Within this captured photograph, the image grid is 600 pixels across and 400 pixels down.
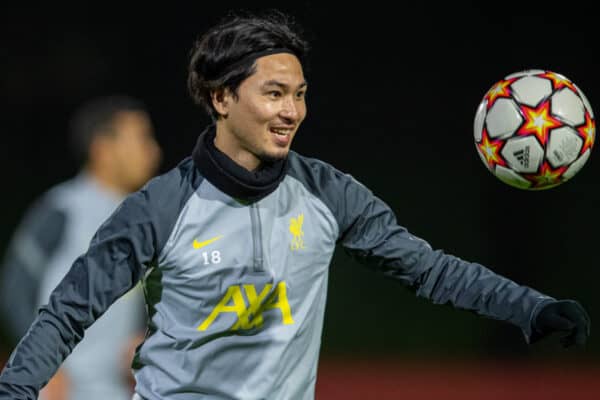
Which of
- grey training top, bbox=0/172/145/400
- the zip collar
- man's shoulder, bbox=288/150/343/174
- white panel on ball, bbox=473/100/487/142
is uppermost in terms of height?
white panel on ball, bbox=473/100/487/142

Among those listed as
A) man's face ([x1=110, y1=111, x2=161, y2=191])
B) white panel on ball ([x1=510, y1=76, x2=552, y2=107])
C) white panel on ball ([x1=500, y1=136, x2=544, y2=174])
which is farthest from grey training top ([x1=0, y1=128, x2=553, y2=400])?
man's face ([x1=110, y1=111, x2=161, y2=191])

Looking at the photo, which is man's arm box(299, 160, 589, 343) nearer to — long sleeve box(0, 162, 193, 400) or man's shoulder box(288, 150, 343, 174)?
man's shoulder box(288, 150, 343, 174)

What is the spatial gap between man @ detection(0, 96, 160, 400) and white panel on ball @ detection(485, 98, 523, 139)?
62.0 inches

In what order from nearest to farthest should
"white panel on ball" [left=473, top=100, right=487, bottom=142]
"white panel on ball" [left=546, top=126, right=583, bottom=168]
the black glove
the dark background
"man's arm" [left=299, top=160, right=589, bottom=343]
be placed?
the black glove → "man's arm" [left=299, top=160, right=589, bottom=343] → "white panel on ball" [left=546, top=126, right=583, bottom=168] → "white panel on ball" [left=473, top=100, right=487, bottom=142] → the dark background

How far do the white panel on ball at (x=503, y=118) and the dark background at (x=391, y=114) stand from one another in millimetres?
4977

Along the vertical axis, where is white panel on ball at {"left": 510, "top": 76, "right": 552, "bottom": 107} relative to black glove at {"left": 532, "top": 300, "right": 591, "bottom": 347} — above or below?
above

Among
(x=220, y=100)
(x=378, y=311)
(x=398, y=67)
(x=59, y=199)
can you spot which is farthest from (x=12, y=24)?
(x=220, y=100)

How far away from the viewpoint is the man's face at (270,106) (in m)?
2.59

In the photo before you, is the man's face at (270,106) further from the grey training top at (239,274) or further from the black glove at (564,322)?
the black glove at (564,322)

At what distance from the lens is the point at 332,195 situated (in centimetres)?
263

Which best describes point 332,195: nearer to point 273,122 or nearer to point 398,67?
point 273,122

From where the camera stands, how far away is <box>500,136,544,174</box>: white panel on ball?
284 cm

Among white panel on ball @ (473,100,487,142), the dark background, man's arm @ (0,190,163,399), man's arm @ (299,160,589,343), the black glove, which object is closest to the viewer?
man's arm @ (0,190,163,399)

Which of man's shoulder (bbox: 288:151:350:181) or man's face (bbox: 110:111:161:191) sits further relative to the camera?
man's face (bbox: 110:111:161:191)
